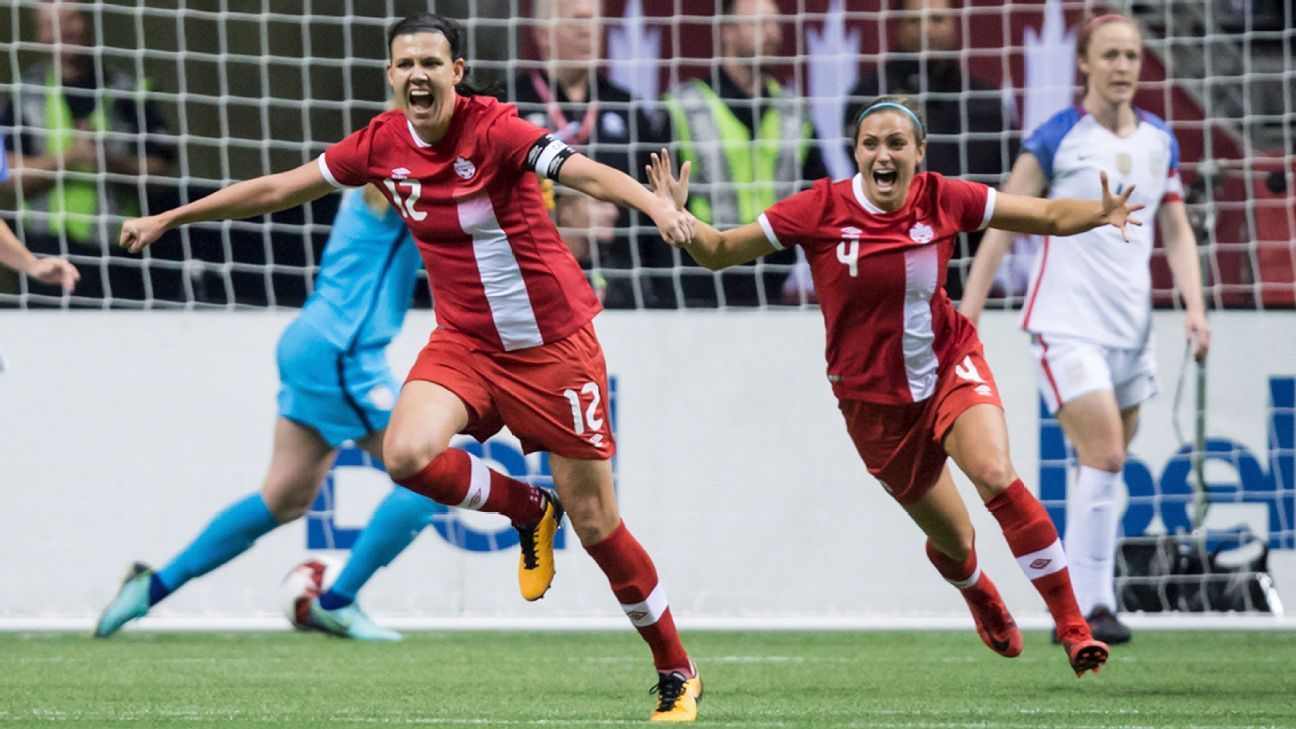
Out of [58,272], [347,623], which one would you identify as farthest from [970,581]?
[58,272]

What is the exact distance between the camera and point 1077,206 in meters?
5.52

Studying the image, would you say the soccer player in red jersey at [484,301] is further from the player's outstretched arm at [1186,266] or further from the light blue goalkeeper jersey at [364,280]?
the player's outstretched arm at [1186,266]

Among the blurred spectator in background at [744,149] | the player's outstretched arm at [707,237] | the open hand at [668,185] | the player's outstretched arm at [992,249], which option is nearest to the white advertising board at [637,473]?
the blurred spectator in background at [744,149]

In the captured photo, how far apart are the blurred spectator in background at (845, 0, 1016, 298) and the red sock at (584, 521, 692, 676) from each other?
3.81 metres

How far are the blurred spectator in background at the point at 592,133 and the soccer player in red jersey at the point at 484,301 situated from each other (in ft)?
10.8

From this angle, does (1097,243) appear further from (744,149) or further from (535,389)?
(535,389)

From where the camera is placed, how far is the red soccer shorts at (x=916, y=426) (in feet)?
18.7

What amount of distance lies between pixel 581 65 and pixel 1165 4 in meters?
2.66

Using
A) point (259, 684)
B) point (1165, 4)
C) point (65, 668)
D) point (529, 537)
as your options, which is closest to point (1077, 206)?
point (529, 537)

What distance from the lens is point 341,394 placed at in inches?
281

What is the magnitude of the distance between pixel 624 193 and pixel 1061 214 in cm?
128

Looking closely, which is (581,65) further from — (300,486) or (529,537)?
(529,537)

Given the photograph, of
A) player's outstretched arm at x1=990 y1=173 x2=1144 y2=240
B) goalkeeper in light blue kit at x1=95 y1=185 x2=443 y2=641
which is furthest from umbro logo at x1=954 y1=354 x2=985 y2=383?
goalkeeper in light blue kit at x1=95 y1=185 x2=443 y2=641

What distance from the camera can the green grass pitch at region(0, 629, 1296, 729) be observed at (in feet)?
17.0
